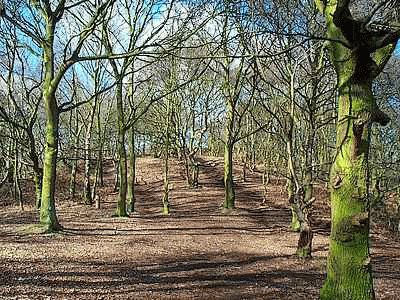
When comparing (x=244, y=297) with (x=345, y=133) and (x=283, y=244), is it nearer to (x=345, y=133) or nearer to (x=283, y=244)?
(x=345, y=133)

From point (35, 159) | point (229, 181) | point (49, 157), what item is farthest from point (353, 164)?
point (35, 159)

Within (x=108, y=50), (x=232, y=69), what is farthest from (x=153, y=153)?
(x=108, y=50)

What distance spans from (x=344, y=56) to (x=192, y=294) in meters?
4.40

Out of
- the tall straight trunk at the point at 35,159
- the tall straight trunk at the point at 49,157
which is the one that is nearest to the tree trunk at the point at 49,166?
the tall straight trunk at the point at 49,157

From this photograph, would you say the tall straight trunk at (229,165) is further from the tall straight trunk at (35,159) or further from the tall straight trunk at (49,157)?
the tall straight trunk at (49,157)

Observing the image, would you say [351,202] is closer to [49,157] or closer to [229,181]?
[49,157]

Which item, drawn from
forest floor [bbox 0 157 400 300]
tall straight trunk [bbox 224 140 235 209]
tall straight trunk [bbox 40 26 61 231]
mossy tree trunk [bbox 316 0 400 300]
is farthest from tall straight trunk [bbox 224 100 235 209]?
mossy tree trunk [bbox 316 0 400 300]

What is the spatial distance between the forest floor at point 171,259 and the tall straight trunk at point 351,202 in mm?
2434

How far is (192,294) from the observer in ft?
24.6

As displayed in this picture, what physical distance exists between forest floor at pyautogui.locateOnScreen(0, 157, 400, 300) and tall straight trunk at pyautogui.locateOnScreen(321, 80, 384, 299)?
2.43m

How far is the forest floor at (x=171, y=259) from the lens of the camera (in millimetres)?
7621

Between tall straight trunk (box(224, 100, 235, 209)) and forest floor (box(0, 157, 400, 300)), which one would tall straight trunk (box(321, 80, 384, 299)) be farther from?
tall straight trunk (box(224, 100, 235, 209))

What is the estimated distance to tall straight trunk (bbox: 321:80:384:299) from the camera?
17.6 ft

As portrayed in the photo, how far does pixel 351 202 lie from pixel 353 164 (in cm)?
46
